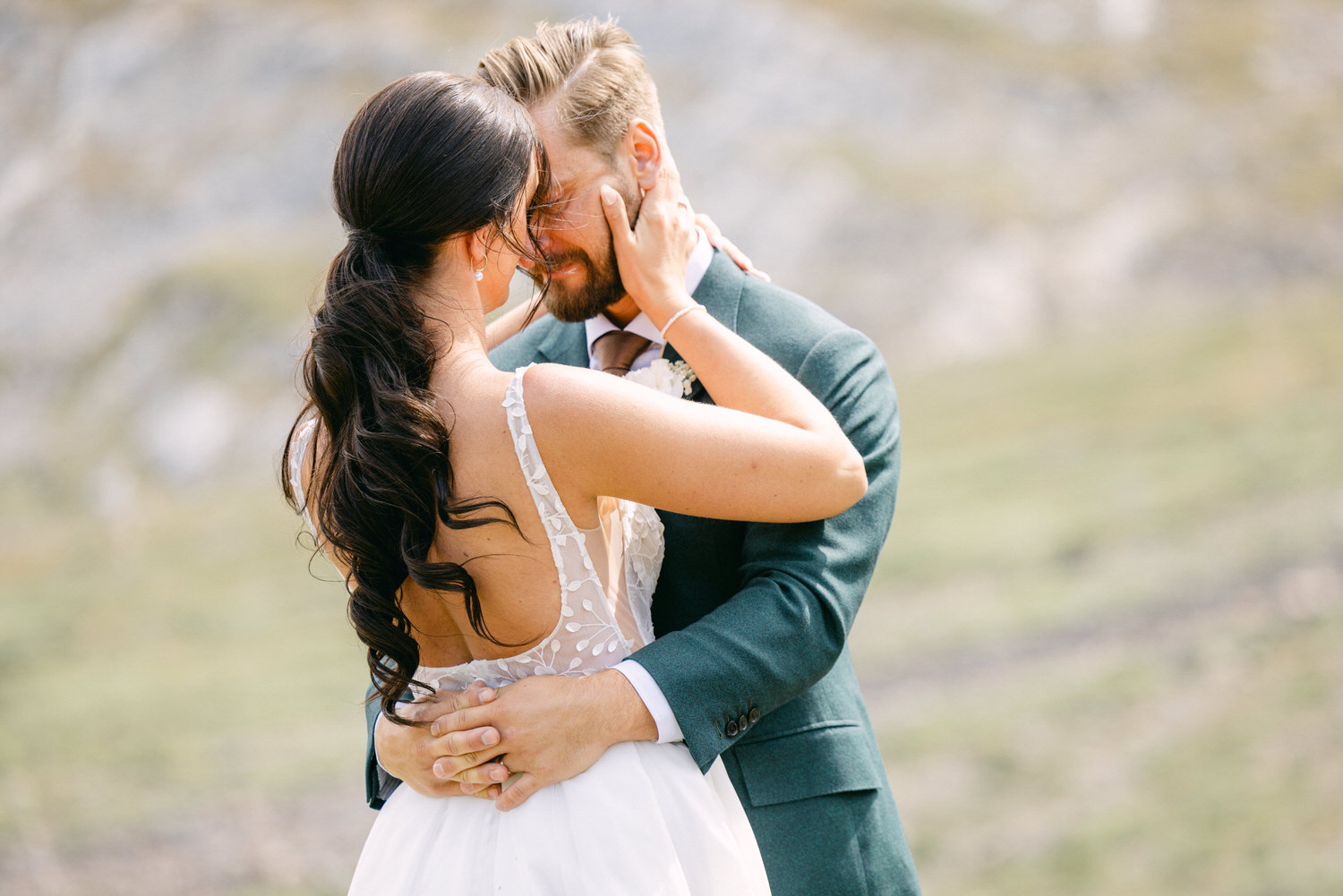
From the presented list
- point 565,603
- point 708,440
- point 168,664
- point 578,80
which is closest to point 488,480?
point 565,603

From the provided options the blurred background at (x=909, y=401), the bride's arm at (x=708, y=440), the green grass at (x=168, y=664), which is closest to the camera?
the bride's arm at (x=708, y=440)

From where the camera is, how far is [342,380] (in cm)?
197

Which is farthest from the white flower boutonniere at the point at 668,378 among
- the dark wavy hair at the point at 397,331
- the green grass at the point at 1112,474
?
the green grass at the point at 1112,474

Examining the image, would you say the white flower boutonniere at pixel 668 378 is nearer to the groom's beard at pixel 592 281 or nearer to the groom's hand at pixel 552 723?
the groom's beard at pixel 592 281

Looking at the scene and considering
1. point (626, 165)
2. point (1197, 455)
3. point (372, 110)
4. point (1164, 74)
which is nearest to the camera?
point (372, 110)

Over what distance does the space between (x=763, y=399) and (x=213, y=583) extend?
9787mm

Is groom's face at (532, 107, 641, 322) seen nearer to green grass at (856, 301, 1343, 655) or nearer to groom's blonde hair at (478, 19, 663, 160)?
groom's blonde hair at (478, 19, 663, 160)

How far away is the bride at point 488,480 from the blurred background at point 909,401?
0.93 feet

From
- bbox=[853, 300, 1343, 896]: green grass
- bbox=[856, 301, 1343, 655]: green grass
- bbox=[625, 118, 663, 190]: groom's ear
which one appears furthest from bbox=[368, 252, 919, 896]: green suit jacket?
bbox=[856, 301, 1343, 655]: green grass

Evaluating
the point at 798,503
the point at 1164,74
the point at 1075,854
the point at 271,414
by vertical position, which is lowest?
the point at 1075,854

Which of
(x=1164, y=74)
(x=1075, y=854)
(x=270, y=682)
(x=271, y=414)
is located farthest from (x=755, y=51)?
(x=1075, y=854)

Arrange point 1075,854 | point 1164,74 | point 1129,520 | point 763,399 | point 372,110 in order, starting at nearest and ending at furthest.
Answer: point 372,110
point 763,399
point 1075,854
point 1129,520
point 1164,74

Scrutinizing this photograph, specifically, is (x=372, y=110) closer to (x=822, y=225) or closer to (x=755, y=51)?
(x=822, y=225)

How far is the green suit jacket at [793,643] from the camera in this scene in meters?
2.15
